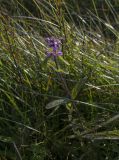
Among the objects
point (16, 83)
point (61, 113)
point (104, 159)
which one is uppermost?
point (16, 83)

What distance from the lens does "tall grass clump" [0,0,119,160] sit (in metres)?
1.84

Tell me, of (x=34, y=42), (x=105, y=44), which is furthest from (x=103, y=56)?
(x=34, y=42)

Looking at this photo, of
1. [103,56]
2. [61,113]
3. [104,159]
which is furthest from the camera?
[103,56]

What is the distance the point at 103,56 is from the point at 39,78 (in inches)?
13.8

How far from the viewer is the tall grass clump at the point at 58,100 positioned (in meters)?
1.84

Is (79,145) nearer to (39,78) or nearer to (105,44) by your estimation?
(39,78)

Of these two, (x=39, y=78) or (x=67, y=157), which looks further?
(x=39, y=78)

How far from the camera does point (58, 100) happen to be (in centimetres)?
176

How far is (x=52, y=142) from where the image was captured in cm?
190

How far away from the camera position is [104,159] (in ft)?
5.99

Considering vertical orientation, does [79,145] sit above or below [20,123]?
below

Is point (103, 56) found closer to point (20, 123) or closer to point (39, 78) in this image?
point (39, 78)

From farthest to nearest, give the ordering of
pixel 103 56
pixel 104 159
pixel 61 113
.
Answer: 1. pixel 103 56
2. pixel 61 113
3. pixel 104 159

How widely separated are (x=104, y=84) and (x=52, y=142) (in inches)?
14.4
